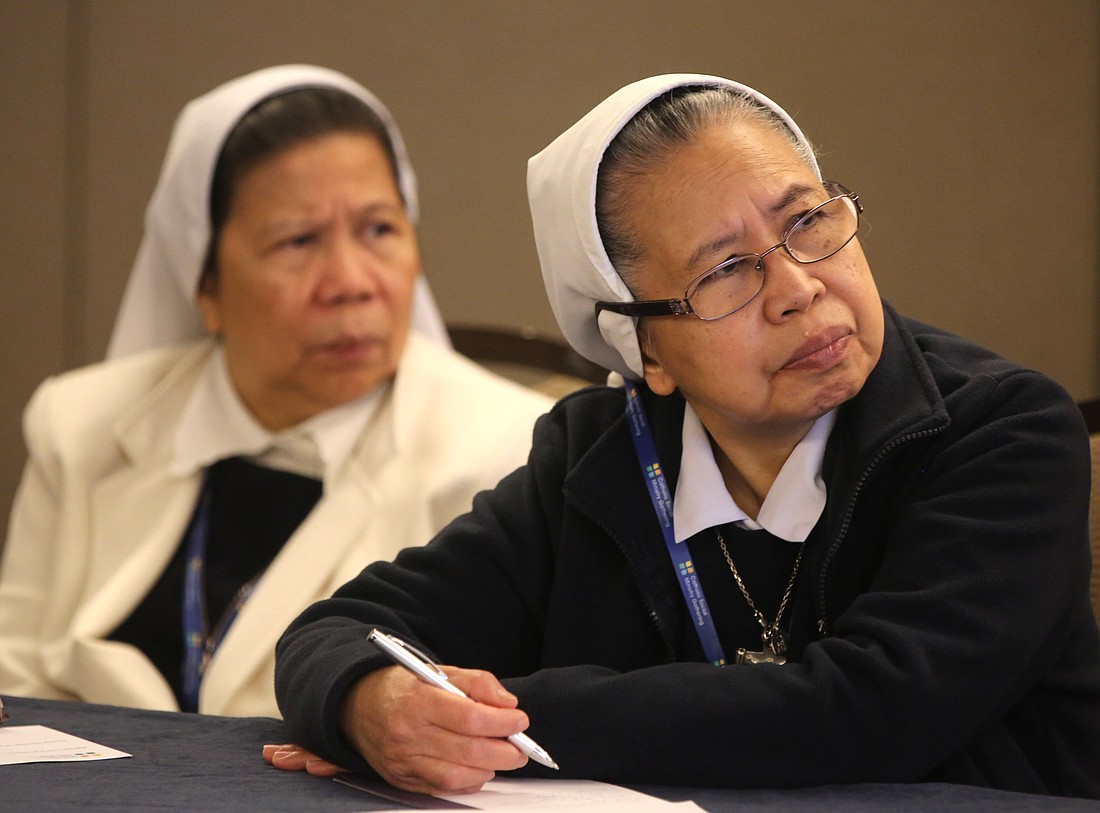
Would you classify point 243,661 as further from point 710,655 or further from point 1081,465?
point 1081,465

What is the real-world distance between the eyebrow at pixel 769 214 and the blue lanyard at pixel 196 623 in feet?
5.04

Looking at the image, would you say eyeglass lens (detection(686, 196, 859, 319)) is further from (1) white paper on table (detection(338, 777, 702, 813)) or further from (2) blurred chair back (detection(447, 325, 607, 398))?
(2) blurred chair back (detection(447, 325, 607, 398))

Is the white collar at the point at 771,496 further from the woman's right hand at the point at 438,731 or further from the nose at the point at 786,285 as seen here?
the woman's right hand at the point at 438,731

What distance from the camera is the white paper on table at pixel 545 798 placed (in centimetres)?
120

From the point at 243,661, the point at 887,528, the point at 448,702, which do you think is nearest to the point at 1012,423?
the point at 887,528

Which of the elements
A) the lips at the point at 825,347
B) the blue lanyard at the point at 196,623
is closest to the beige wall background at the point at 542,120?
the lips at the point at 825,347

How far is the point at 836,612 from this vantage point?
5.04 feet

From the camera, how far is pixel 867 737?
4.26 feet

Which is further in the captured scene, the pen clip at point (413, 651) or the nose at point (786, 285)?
the nose at point (786, 285)

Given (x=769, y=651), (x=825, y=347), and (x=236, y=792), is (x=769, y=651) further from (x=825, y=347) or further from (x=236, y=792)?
(x=236, y=792)

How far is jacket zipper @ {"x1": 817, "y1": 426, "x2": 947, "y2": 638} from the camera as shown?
145 centimetres

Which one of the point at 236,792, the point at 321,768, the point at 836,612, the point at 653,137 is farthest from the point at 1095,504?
the point at 236,792

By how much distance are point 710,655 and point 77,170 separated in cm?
360

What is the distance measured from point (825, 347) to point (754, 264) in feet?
0.43
